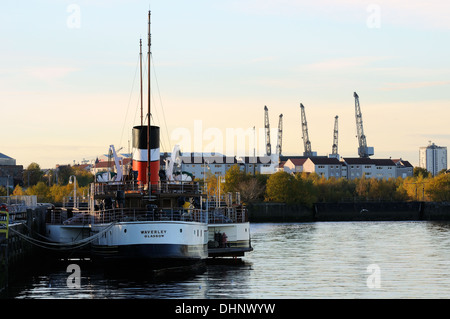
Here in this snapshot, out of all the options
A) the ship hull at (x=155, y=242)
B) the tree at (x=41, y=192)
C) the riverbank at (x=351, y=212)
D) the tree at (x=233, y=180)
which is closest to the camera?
→ the ship hull at (x=155, y=242)

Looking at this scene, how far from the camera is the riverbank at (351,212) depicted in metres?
175

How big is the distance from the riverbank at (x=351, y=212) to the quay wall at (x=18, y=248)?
109m

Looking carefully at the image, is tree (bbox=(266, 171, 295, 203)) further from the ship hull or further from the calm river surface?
the ship hull

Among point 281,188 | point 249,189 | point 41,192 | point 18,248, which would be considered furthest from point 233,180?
point 18,248

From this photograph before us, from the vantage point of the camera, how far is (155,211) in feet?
170

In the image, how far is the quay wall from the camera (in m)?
44.6

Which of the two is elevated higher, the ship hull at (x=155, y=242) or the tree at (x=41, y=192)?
the tree at (x=41, y=192)

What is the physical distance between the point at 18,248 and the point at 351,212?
131875mm

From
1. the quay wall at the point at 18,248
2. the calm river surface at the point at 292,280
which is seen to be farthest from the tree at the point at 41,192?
the calm river surface at the point at 292,280

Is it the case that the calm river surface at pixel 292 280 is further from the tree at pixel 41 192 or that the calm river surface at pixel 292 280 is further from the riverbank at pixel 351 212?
the riverbank at pixel 351 212

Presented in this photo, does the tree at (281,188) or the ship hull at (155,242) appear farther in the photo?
the tree at (281,188)
